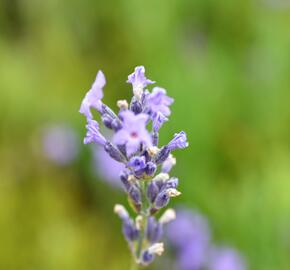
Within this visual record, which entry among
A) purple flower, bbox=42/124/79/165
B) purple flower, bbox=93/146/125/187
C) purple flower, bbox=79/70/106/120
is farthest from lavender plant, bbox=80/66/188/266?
purple flower, bbox=42/124/79/165

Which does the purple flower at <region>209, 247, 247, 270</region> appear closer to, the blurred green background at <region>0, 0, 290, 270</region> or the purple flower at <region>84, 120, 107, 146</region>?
the blurred green background at <region>0, 0, 290, 270</region>

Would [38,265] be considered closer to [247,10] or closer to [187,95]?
[187,95]

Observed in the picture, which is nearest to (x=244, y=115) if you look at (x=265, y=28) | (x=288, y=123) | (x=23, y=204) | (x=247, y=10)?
(x=288, y=123)

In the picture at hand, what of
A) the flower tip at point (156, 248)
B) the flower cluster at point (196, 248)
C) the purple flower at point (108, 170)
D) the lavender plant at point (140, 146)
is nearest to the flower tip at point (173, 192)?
the lavender plant at point (140, 146)

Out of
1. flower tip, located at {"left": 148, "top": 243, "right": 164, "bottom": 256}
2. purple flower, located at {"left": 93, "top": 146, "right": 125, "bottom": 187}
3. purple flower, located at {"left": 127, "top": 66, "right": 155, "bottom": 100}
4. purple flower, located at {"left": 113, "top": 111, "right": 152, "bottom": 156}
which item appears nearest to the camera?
purple flower, located at {"left": 113, "top": 111, "right": 152, "bottom": 156}

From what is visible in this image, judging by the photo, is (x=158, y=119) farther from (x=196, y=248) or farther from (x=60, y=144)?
(x=60, y=144)

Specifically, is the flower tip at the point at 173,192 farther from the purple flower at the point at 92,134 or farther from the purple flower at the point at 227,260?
the purple flower at the point at 227,260
